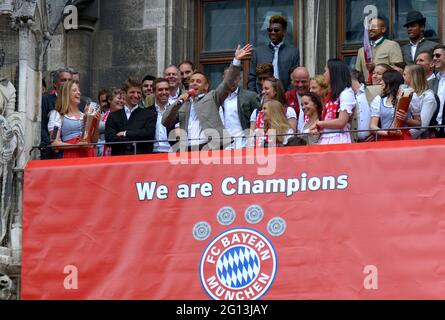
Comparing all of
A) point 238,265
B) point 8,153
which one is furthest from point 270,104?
point 8,153

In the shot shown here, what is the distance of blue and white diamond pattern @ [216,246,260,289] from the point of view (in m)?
21.2

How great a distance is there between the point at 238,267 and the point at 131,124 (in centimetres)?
242

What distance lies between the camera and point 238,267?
21250mm

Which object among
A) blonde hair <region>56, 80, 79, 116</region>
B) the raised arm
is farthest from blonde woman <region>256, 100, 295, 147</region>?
blonde hair <region>56, 80, 79, 116</region>

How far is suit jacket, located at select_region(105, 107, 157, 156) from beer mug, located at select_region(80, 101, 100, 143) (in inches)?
9.6

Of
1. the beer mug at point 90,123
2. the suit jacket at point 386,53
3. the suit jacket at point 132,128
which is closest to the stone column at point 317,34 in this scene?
the suit jacket at point 386,53

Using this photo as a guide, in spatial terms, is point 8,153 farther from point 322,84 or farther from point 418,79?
point 418,79

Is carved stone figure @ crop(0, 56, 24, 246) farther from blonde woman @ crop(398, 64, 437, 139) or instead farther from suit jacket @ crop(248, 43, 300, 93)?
blonde woman @ crop(398, 64, 437, 139)

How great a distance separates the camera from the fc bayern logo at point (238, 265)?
69.2ft

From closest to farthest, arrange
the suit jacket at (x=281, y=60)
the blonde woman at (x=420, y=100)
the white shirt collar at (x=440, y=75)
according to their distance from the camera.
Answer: the blonde woman at (x=420, y=100) → the white shirt collar at (x=440, y=75) → the suit jacket at (x=281, y=60)

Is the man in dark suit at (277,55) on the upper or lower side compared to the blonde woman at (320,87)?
upper

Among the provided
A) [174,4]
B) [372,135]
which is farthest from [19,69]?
[372,135]

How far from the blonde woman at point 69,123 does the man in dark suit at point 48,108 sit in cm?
12

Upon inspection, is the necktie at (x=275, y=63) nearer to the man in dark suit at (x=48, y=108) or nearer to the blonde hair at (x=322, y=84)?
the blonde hair at (x=322, y=84)
